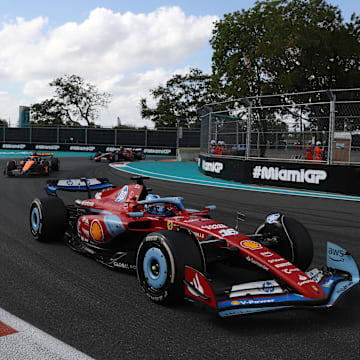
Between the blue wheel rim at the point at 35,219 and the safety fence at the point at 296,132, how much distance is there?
759 centimetres

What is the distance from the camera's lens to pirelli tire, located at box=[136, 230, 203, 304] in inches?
127

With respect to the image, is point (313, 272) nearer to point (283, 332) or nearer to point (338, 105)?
point (283, 332)

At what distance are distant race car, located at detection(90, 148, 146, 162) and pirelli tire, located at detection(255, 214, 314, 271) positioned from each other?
68.5 feet

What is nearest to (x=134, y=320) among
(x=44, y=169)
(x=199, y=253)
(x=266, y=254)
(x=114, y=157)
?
(x=199, y=253)

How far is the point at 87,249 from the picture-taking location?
4.66m

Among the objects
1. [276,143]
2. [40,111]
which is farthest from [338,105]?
[40,111]

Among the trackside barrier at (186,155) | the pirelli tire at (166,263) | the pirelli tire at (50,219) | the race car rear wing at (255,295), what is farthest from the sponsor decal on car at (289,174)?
the trackside barrier at (186,155)

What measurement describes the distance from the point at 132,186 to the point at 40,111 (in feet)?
196

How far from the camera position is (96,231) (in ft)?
15.0

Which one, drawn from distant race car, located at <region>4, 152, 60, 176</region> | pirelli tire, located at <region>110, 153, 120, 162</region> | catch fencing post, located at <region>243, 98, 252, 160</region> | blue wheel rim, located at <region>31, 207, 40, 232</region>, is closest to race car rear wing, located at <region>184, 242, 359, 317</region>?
blue wheel rim, located at <region>31, 207, 40, 232</region>

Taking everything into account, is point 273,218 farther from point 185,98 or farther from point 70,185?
point 185,98

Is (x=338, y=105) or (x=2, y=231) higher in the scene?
(x=338, y=105)

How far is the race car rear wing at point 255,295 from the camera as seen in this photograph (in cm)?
290

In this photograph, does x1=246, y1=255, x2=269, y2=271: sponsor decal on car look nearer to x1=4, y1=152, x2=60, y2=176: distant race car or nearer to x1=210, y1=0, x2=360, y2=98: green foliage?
x1=4, y1=152, x2=60, y2=176: distant race car
